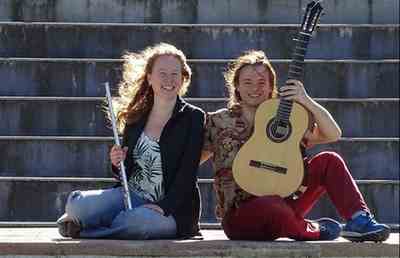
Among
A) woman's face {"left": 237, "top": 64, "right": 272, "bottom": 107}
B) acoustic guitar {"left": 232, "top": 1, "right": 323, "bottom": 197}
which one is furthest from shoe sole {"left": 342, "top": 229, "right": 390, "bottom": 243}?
woman's face {"left": 237, "top": 64, "right": 272, "bottom": 107}

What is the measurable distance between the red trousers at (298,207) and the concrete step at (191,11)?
8234 millimetres

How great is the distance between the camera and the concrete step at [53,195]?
1011 centimetres

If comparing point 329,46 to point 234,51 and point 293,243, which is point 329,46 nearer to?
point 234,51

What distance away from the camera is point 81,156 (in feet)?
35.2

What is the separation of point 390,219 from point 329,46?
3.32m

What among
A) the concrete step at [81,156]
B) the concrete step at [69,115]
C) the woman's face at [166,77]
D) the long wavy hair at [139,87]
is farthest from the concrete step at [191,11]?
the woman's face at [166,77]

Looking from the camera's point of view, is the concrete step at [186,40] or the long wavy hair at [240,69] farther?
the concrete step at [186,40]

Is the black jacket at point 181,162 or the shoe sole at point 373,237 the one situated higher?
the black jacket at point 181,162

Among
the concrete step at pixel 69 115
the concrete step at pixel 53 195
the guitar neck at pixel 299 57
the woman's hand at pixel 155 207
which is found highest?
the guitar neck at pixel 299 57

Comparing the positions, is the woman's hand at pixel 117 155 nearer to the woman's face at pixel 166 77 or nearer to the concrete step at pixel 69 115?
the woman's face at pixel 166 77

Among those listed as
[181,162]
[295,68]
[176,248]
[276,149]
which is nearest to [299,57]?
[295,68]

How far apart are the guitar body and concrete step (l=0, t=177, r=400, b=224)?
13.7 feet

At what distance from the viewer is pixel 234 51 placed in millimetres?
13008

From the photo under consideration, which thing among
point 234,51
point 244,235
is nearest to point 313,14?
point 244,235
